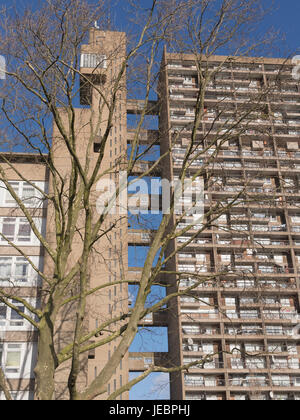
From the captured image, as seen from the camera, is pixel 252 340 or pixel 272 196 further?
pixel 252 340

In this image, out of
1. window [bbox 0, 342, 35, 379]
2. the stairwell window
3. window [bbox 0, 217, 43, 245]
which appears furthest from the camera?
window [bbox 0, 217, 43, 245]

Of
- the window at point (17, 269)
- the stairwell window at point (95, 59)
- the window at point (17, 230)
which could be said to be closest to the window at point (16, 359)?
the window at point (17, 269)

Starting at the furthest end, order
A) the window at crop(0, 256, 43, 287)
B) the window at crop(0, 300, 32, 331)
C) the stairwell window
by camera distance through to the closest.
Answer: the window at crop(0, 256, 43, 287) → the window at crop(0, 300, 32, 331) → the stairwell window

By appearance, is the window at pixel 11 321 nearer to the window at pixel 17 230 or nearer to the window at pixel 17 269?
the window at pixel 17 269

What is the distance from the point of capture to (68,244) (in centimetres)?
636

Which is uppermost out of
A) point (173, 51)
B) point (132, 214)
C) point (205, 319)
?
point (205, 319)

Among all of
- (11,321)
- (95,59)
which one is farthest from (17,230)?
(95,59)

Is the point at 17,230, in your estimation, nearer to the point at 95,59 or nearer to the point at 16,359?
the point at 16,359

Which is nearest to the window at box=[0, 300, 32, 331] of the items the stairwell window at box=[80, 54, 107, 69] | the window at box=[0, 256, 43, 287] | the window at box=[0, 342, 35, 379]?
the window at box=[0, 342, 35, 379]

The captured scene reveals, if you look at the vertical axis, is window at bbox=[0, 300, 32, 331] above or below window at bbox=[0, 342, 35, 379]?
above

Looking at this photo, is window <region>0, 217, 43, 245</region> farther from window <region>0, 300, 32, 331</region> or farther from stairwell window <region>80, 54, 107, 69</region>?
stairwell window <region>80, 54, 107, 69</region>

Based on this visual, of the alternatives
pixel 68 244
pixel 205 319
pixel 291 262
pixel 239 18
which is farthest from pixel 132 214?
pixel 291 262

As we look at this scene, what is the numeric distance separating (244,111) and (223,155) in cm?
3412
